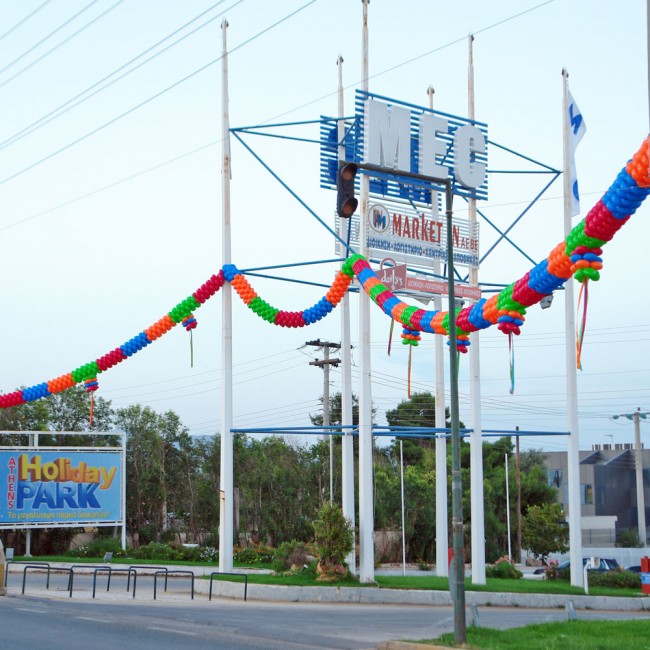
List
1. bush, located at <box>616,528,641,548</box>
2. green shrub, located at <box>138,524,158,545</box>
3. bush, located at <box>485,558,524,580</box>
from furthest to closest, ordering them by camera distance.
A: bush, located at <box>616,528,641,548</box> < green shrub, located at <box>138,524,158,545</box> < bush, located at <box>485,558,524,580</box>

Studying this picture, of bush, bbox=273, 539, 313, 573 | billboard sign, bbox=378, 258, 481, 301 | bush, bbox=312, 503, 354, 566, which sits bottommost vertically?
bush, bbox=273, 539, 313, 573

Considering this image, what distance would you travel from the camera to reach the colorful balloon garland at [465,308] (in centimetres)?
1719

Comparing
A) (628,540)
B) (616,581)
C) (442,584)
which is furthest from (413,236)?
(628,540)

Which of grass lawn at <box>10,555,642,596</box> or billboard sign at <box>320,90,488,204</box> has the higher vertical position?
billboard sign at <box>320,90,488,204</box>

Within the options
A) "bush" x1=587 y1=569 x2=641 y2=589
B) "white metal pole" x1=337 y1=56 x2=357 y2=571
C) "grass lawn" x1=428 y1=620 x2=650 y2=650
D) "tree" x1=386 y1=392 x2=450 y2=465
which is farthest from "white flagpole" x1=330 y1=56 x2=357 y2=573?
"tree" x1=386 y1=392 x2=450 y2=465

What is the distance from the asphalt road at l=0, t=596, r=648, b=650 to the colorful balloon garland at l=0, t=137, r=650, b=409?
696cm

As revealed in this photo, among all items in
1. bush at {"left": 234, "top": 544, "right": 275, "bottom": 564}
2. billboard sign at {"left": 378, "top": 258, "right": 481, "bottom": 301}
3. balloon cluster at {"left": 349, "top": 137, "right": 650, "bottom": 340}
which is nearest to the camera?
balloon cluster at {"left": 349, "top": 137, "right": 650, "bottom": 340}

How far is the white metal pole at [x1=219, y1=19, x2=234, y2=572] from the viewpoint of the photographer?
98.1 feet

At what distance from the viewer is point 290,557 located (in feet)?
102

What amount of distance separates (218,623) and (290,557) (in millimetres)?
10443

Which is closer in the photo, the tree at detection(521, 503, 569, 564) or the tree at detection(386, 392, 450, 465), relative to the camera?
the tree at detection(521, 503, 569, 564)

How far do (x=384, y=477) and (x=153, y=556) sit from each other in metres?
15.5

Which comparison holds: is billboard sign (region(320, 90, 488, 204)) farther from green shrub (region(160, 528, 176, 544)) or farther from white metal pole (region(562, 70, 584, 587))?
green shrub (region(160, 528, 176, 544))

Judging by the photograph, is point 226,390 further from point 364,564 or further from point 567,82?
point 567,82
